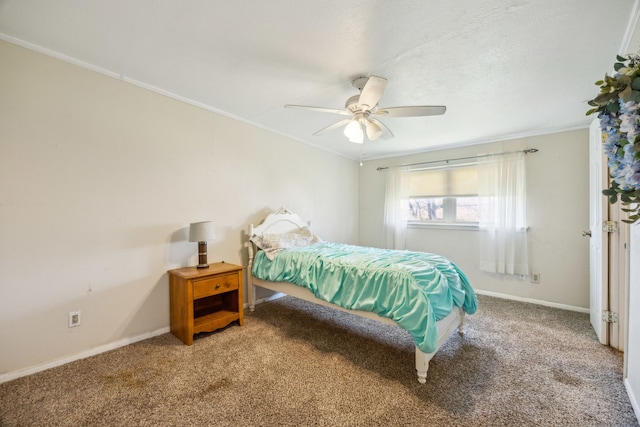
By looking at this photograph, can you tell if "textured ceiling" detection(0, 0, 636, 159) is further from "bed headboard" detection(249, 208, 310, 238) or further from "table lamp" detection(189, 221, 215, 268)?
"bed headboard" detection(249, 208, 310, 238)

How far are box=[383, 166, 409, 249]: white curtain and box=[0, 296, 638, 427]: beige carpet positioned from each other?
2.13 m

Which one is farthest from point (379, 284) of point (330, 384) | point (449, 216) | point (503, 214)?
point (449, 216)

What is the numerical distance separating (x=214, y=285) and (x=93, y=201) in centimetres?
121

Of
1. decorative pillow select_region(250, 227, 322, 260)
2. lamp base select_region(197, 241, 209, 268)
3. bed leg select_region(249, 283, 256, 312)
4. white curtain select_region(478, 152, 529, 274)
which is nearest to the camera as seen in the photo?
lamp base select_region(197, 241, 209, 268)

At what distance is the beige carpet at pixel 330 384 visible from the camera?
149 centimetres

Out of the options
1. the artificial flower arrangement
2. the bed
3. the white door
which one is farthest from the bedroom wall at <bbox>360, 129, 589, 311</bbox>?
the artificial flower arrangement

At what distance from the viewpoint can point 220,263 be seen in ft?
9.43

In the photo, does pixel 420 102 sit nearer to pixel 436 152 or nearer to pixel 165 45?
pixel 436 152

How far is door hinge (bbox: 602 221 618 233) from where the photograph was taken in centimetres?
215

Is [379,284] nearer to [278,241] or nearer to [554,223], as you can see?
[278,241]

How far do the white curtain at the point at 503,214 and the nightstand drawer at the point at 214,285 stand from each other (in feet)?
11.3

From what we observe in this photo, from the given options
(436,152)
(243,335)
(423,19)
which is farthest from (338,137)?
(243,335)

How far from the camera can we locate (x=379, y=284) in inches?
81.0

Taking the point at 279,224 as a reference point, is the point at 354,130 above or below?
above
